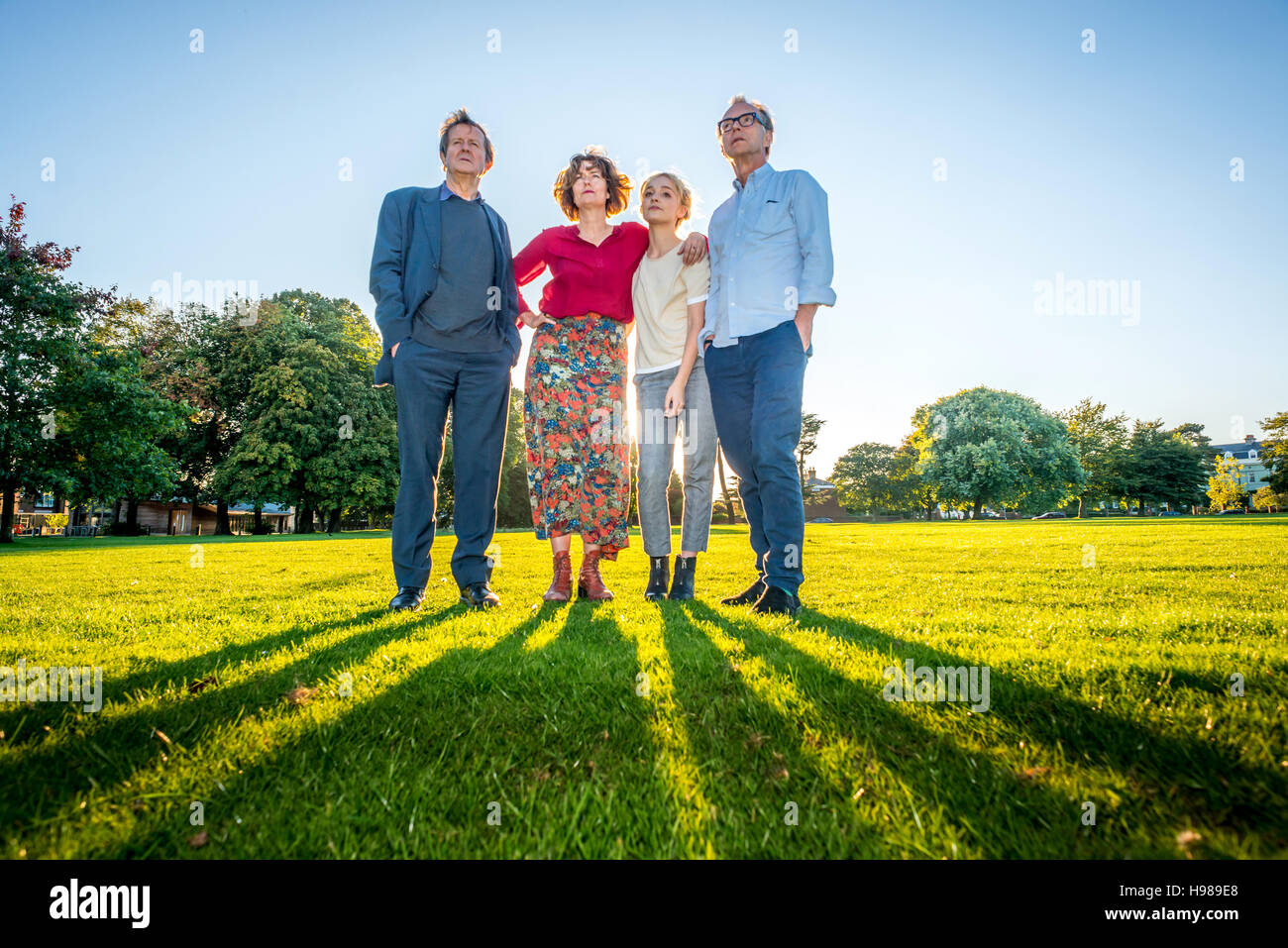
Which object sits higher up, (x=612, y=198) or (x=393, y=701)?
(x=612, y=198)

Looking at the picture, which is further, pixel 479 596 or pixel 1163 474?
pixel 1163 474

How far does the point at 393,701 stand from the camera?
208 centimetres

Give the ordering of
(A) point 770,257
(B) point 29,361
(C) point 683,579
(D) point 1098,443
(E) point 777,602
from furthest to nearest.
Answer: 1. (D) point 1098,443
2. (B) point 29,361
3. (C) point 683,579
4. (A) point 770,257
5. (E) point 777,602

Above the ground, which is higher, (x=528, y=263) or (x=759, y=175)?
(x=759, y=175)

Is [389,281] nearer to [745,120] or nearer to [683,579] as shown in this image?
[745,120]

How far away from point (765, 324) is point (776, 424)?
0.72 meters

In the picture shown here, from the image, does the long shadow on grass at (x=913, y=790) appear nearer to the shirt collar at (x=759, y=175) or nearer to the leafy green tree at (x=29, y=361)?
the shirt collar at (x=759, y=175)

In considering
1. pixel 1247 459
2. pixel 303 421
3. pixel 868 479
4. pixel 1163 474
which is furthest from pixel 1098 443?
pixel 1247 459

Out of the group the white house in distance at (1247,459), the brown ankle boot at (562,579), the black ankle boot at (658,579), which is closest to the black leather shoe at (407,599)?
the brown ankle boot at (562,579)

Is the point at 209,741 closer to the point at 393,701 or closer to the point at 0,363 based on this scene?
the point at 393,701

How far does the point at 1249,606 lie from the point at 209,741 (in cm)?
609

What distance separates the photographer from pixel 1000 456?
142 ft
